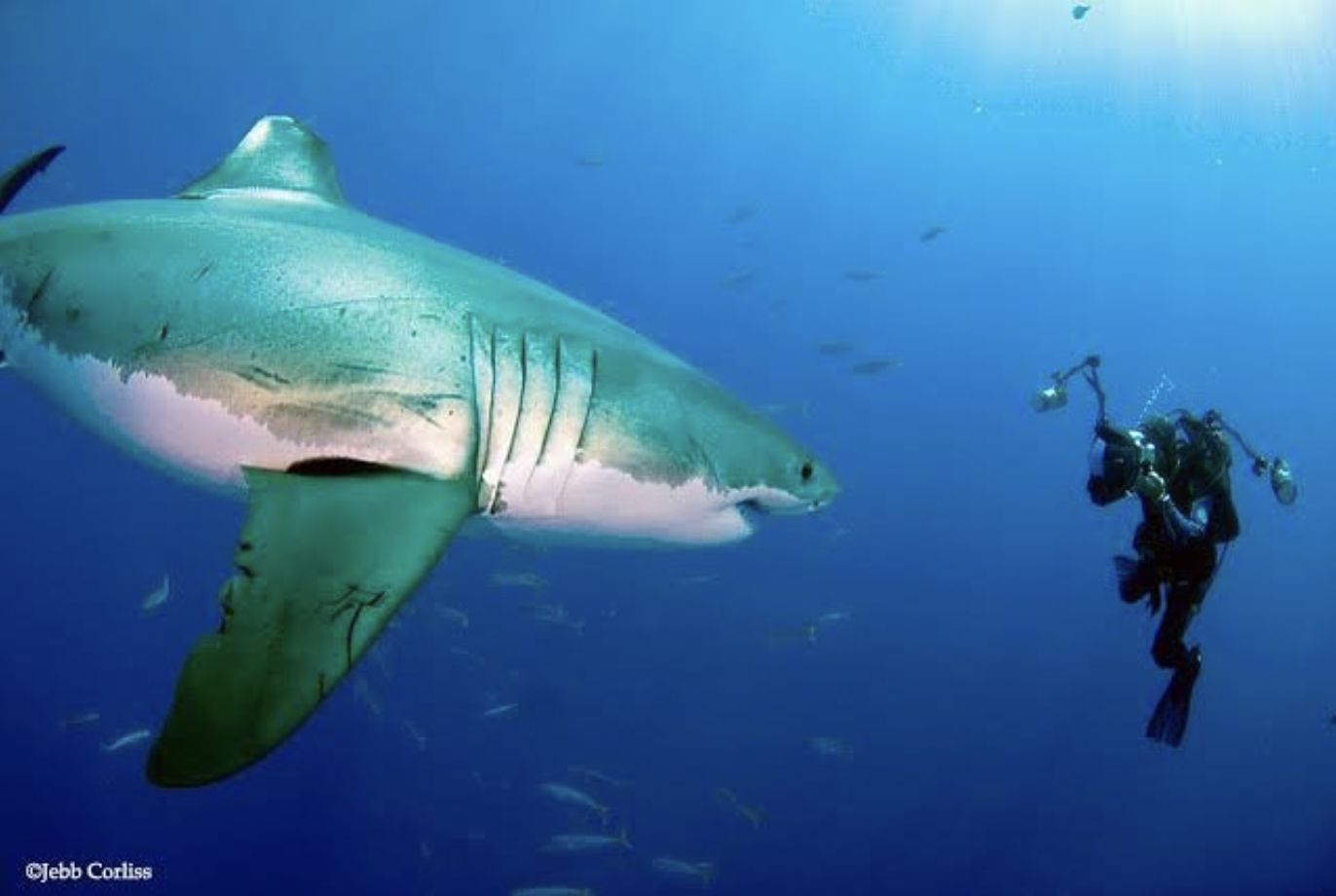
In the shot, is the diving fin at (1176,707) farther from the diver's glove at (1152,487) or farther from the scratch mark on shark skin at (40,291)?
the scratch mark on shark skin at (40,291)

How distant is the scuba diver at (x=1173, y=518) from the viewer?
16.9 ft

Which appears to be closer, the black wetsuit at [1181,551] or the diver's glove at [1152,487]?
the diver's glove at [1152,487]

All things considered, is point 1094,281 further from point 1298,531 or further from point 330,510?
point 330,510

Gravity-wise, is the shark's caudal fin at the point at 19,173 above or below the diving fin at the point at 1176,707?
above

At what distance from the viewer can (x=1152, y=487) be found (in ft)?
17.0

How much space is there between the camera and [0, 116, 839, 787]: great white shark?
5.46 ft

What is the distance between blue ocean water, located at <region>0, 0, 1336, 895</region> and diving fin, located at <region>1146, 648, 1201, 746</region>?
3.41 metres

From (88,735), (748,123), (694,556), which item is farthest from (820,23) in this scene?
(88,735)

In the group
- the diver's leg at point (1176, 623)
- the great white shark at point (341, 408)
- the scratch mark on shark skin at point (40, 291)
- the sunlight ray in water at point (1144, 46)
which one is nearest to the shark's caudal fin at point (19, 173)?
the great white shark at point (341, 408)

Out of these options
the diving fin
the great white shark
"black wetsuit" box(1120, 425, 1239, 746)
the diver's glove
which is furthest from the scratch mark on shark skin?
the diving fin

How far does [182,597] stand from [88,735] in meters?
5.71

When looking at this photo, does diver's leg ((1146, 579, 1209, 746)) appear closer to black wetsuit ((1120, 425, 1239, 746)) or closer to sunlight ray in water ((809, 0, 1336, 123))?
black wetsuit ((1120, 425, 1239, 746))

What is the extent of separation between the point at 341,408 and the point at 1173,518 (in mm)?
5204

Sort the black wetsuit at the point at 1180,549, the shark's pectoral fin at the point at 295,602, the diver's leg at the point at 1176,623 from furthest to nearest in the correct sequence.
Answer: the diver's leg at the point at 1176,623
the black wetsuit at the point at 1180,549
the shark's pectoral fin at the point at 295,602
